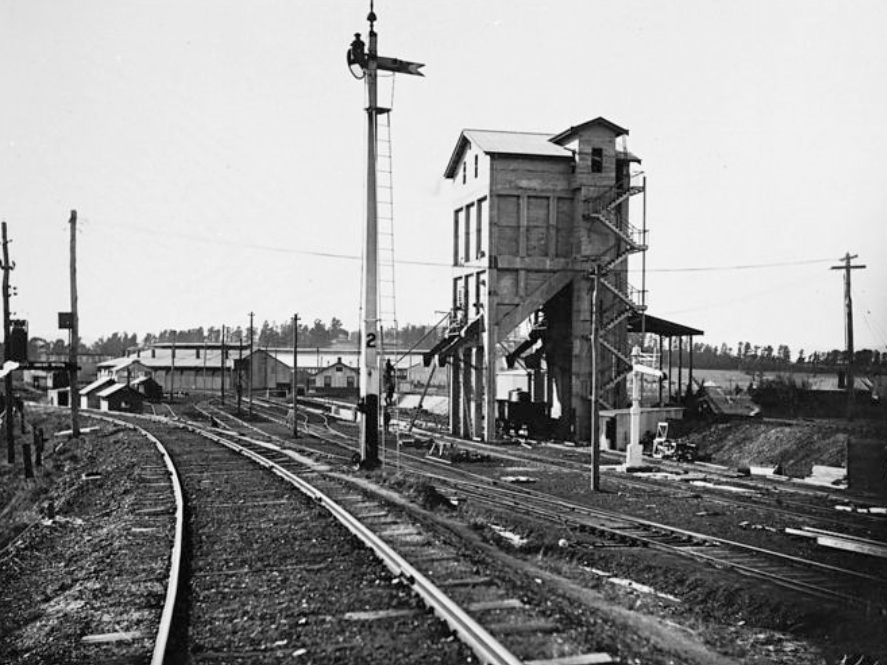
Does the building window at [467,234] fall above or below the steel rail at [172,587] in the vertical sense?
above

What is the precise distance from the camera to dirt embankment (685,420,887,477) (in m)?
23.3

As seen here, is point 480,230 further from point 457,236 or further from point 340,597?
point 340,597

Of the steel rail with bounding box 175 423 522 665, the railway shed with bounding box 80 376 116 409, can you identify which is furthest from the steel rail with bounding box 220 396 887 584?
the railway shed with bounding box 80 376 116 409

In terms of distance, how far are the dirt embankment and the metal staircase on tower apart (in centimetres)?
552

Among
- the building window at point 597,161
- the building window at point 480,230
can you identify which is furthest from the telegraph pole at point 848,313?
the building window at point 480,230

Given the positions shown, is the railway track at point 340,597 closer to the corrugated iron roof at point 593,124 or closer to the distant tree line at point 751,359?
the corrugated iron roof at point 593,124

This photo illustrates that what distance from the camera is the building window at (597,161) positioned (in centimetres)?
3428

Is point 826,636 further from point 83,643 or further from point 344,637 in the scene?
Answer: point 83,643

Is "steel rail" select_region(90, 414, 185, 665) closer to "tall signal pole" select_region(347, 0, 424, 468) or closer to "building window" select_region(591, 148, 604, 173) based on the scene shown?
"tall signal pole" select_region(347, 0, 424, 468)

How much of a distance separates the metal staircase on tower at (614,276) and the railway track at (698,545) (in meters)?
15.8

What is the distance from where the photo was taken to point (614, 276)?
113 ft

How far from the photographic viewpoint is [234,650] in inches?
263

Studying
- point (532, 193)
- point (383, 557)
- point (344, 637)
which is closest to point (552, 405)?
point (532, 193)

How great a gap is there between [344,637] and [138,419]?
39978mm
